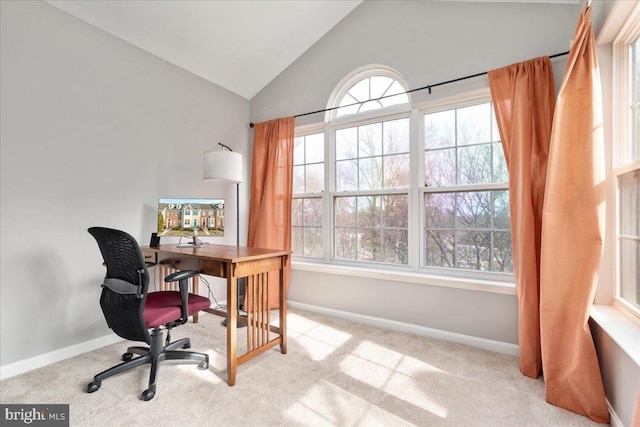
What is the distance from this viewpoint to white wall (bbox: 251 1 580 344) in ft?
7.14

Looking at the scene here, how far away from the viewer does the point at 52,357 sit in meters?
2.10

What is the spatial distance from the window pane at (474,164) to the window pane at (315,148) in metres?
1.43

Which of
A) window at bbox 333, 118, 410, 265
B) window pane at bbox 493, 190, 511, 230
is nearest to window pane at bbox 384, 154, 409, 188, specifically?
window at bbox 333, 118, 410, 265

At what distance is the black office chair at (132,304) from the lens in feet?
5.47

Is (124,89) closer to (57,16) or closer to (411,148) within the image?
(57,16)

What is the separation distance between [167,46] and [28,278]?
7.11 ft

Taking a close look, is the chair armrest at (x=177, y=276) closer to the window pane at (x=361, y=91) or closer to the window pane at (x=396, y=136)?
the window pane at (x=396, y=136)

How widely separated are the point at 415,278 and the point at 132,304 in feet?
6.79

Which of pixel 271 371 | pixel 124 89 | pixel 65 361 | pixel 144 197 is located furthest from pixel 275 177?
pixel 65 361

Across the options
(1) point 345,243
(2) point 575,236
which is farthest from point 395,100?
(2) point 575,236

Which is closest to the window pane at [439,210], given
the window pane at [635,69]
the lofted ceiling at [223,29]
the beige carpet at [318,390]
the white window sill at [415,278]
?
the white window sill at [415,278]

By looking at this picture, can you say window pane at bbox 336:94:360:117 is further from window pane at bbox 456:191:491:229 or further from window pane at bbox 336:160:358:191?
window pane at bbox 456:191:491:229

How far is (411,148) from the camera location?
8.79ft

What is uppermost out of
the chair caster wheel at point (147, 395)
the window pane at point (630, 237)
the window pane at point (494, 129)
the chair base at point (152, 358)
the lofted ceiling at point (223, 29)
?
the lofted ceiling at point (223, 29)
